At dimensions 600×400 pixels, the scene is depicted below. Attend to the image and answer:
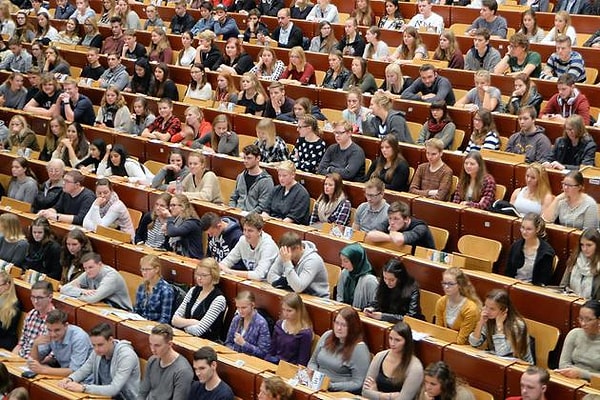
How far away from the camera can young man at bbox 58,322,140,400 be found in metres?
5.93

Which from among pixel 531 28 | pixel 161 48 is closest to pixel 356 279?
pixel 531 28

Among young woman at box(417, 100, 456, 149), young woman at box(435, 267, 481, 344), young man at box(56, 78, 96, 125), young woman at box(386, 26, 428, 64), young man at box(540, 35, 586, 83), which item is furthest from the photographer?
young man at box(56, 78, 96, 125)

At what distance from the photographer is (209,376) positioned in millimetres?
5625

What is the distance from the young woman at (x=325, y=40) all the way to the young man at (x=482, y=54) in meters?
1.46

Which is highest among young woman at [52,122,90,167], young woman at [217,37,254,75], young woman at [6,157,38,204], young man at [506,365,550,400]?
young woman at [217,37,254,75]

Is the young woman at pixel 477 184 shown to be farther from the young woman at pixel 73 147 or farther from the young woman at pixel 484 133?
the young woman at pixel 73 147

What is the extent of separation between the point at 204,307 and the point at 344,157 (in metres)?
1.91

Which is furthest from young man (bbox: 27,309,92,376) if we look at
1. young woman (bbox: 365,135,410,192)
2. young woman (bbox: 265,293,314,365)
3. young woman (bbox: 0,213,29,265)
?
young woman (bbox: 365,135,410,192)

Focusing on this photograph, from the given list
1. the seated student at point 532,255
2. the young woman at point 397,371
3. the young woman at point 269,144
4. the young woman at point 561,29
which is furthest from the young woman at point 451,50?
the young woman at point 397,371

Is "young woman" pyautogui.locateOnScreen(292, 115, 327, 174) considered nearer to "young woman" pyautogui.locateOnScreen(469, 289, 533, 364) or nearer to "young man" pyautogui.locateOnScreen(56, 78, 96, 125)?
"young man" pyautogui.locateOnScreen(56, 78, 96, 125)

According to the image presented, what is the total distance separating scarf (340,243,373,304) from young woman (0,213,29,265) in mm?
2434

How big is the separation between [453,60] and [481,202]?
2.36 metres

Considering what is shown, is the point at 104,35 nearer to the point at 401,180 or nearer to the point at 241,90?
the point at 241,90

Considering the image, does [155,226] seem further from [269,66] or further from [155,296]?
[269,66]
